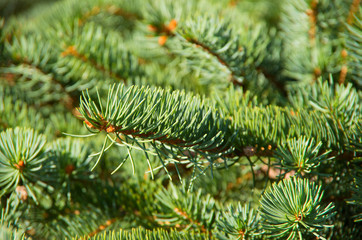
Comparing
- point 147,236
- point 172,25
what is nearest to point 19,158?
point 147,236

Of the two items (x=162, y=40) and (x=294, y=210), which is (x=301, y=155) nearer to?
(x=294, y=210)

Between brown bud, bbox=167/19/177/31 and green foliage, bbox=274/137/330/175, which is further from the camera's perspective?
brown bud, bbox=167/19/177/31

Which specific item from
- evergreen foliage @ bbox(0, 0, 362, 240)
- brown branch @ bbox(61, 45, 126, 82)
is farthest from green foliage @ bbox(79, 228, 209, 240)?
brown branch @ bbox(61, 45, 126, 82)

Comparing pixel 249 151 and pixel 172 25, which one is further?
pixel 172 25

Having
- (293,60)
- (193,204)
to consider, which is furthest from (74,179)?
(293,60)

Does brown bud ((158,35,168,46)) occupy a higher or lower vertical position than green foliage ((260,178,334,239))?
higher

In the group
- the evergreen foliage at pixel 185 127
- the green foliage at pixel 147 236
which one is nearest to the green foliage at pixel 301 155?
the evergreen foliage at pixel 185 127

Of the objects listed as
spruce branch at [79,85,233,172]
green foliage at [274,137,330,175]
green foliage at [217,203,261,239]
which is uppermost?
spruce branch at [79,85,233,172]

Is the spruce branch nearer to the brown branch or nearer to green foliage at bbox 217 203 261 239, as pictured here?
green foliage at bbox 217 203 261 239
